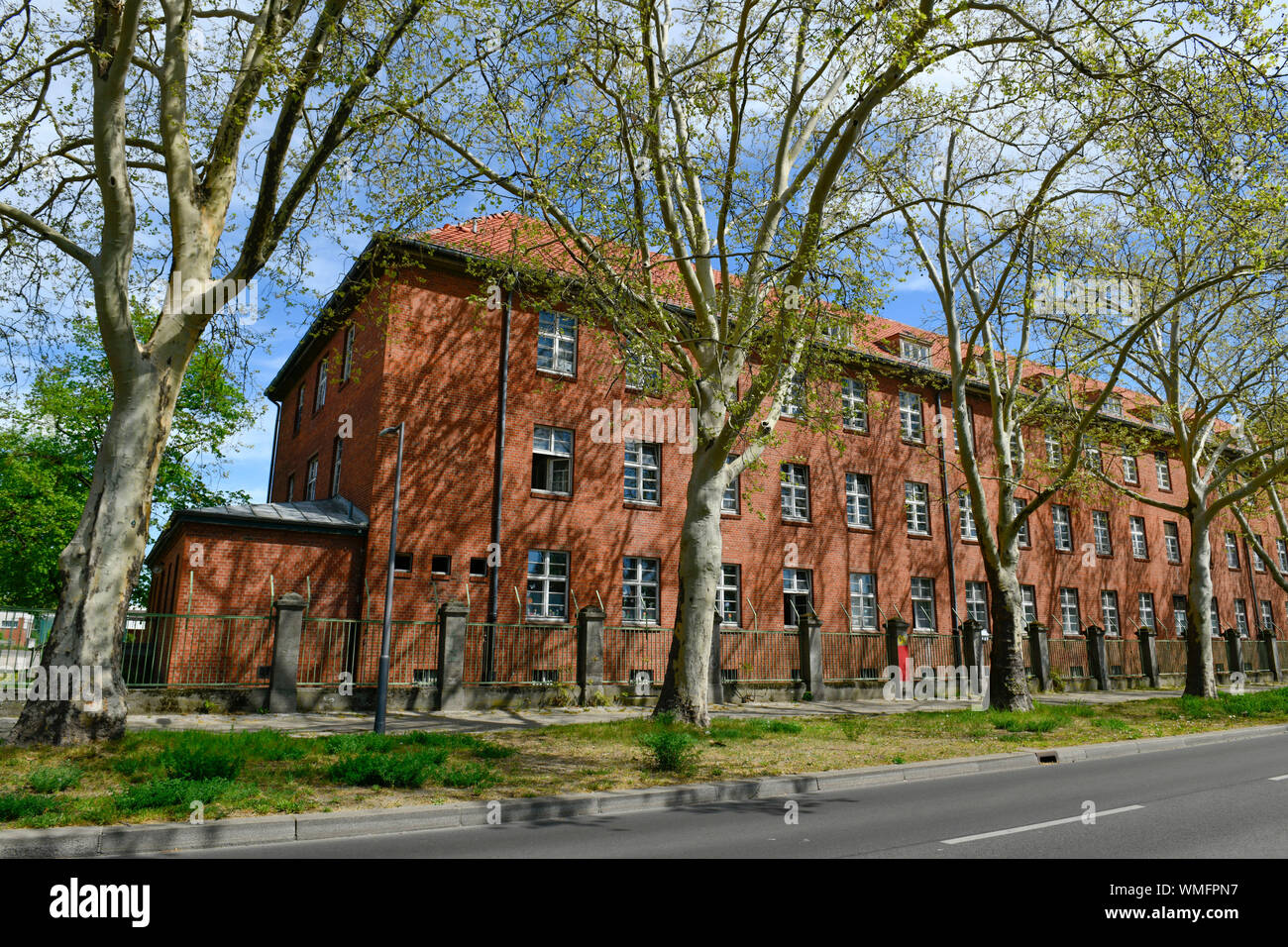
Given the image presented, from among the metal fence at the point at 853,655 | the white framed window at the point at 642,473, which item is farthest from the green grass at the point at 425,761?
the white framed window at the point at 642,473

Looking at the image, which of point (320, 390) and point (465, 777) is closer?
point (465, 777)

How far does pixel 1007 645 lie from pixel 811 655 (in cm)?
597

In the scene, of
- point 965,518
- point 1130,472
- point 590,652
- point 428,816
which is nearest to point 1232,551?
point 1130,472

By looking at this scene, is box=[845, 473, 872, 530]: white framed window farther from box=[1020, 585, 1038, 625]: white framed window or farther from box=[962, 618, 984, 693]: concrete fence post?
box=[1020, 585, 1038, 625]: white framed window

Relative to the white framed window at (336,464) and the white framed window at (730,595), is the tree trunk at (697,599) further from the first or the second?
the white framed window at (336,464)

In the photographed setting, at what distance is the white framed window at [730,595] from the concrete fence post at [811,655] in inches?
85.0

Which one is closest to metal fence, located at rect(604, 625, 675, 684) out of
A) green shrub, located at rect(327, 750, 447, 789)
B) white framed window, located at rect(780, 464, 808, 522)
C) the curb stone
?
white framed window, located at rect(780, 464, 808, 522)

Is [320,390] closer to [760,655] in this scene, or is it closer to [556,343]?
[556,343]

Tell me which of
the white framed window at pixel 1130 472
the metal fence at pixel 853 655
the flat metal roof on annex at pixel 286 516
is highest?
the white framed window at pixel 1130 472

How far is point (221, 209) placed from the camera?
10.9 metres

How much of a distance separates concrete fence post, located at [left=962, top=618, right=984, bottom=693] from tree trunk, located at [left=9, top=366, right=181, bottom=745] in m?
23.2

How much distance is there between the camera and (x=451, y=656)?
1714 cm

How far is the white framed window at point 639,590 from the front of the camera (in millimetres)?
22250
